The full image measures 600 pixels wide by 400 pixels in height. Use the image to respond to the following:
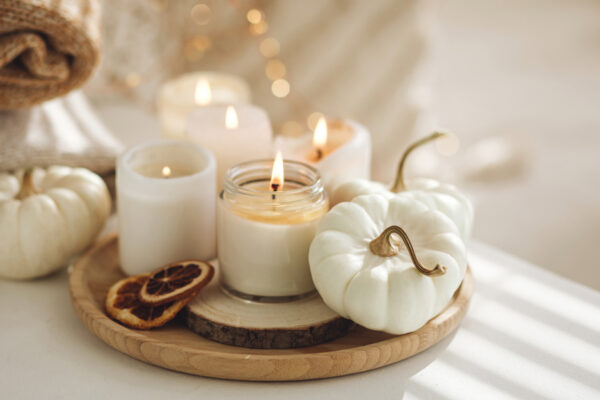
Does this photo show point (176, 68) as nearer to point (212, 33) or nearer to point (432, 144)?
point (212, 33)

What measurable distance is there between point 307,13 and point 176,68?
33 cm

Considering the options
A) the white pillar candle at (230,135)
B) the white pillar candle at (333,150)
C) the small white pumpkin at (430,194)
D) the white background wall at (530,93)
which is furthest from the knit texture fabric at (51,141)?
the white background wall at (530,93)

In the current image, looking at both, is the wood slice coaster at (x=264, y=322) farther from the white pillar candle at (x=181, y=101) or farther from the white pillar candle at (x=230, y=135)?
the white pillar candle at (x=181, y=101)

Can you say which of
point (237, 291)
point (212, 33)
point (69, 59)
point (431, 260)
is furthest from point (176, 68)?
point (431, 260)

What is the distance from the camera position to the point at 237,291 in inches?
27.3

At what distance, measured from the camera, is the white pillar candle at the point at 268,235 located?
0.67m

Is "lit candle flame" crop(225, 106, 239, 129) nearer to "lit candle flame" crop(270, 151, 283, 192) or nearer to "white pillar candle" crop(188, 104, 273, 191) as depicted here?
"white pillar candle" crop(188, 104, 273, 191)

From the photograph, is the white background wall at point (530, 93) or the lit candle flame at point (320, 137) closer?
the lit candle flame at point (320, 137)

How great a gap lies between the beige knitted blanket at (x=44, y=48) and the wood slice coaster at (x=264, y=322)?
0.36 metres

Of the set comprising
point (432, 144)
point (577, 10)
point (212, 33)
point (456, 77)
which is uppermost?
point (577, 10)

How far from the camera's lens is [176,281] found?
2.19ft

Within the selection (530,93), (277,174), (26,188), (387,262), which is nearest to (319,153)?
(277,174)

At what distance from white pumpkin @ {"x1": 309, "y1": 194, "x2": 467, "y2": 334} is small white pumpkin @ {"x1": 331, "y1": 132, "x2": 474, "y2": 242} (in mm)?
44

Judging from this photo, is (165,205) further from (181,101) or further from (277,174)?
(181,101)
